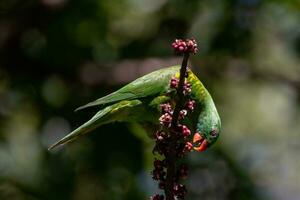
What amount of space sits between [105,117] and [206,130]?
0.51m

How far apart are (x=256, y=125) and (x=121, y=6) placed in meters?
1.72

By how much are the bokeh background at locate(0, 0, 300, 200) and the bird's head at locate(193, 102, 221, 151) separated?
62.8 inches

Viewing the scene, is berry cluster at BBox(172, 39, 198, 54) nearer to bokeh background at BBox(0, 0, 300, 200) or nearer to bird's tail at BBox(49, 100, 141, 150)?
bird's tail at BBox(49, 100, 141, 150)

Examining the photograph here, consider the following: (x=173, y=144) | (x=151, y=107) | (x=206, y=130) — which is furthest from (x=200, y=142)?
(x=173, y=144)

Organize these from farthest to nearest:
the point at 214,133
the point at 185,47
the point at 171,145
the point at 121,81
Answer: the point at 121,81
the point at 214,133
the point at 171,145
the point at 185,47

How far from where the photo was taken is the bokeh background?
573 cm

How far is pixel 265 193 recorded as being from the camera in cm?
586

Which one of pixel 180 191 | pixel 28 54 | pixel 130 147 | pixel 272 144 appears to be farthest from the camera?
pixel 272 144

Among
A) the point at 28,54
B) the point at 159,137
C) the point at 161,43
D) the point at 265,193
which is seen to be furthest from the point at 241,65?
the point at 159,137

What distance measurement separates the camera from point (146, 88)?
4203 mm

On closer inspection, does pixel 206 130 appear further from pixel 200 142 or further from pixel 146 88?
pixel 146 88

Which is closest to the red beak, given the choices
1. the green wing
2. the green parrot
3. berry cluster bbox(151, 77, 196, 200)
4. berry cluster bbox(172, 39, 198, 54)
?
the green parrot

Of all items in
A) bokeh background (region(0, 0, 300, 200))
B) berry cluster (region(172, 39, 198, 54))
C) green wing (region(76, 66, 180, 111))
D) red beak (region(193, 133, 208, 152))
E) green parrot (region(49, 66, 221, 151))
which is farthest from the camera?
bokeh background (region(0, 0, 300, 200))

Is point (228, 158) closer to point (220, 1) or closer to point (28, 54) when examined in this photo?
point (220, 1)
